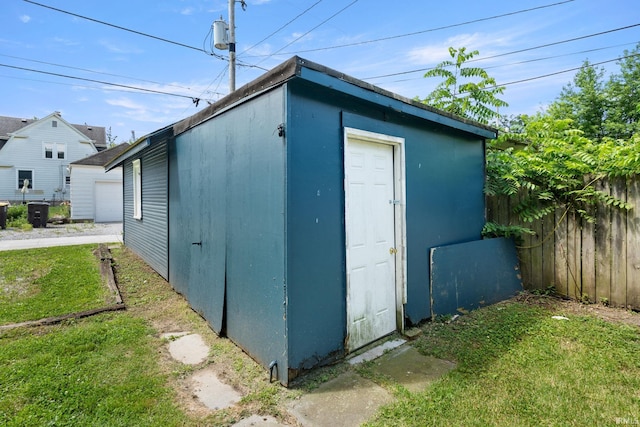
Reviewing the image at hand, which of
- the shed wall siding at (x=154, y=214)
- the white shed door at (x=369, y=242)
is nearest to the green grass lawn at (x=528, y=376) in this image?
the white shed door at (x=369, y=242)

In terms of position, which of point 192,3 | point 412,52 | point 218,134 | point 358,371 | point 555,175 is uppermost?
point 192,3

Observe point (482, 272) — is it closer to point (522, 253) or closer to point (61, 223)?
point (522, 253)

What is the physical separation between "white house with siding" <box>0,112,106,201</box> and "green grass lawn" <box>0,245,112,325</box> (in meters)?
18.5

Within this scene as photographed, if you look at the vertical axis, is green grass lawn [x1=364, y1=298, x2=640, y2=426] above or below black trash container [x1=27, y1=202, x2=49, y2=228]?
below

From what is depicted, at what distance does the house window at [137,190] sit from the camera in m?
7.52

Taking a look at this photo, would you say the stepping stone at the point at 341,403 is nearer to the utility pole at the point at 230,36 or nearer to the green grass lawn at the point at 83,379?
the green grass lawn at the point at 83,379

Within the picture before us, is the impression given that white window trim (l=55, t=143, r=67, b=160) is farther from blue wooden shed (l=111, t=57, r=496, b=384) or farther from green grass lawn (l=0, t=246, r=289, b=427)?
blue wooden shed (l=111, t=57, r=496, b=384)

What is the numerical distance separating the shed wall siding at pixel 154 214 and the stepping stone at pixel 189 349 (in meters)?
2.49

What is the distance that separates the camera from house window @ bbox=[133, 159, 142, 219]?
7523 millimetres

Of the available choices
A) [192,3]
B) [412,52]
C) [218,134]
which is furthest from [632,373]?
[192,3]

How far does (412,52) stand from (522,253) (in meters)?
7.30

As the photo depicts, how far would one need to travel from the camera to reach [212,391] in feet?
8.14

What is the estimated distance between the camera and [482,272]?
14.4ft

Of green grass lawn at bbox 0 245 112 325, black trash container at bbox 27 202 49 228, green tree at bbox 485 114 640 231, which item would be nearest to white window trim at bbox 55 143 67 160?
black trash container at bbox 27 202 49 228
